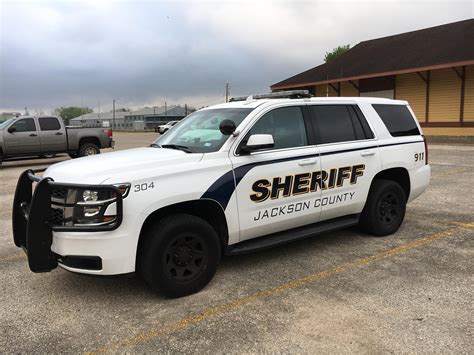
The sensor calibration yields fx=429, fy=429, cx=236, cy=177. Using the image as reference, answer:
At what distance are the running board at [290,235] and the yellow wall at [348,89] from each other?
25765 millimetres

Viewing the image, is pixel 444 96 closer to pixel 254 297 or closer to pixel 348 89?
pixel 348 89

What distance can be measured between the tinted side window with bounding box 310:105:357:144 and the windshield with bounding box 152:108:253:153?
923 millimetres

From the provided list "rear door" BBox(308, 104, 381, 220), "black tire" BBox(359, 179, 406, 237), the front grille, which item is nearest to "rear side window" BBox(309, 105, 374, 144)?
"rear door" BBox(308, 104, 381, 220)

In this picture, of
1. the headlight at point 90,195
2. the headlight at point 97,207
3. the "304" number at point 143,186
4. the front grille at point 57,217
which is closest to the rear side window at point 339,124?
the "304" number at point 143,186

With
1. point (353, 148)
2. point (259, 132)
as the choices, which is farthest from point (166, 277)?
point (353, 148)

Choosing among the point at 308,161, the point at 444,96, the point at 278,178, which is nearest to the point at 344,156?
the point at 308,161

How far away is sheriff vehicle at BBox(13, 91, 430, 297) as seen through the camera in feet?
11.6

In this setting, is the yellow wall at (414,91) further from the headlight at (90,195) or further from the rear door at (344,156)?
the headlight at (90,195)

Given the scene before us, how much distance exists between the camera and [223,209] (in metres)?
4.08

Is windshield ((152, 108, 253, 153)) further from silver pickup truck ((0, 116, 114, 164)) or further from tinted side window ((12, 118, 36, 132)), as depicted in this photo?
tinted side window ((12, 118, 36, 132))

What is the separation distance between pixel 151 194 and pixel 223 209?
758mm

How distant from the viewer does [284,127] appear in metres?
4.71

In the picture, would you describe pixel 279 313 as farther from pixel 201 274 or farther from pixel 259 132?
pixel 259 132

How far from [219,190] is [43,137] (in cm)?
Result: 1399
